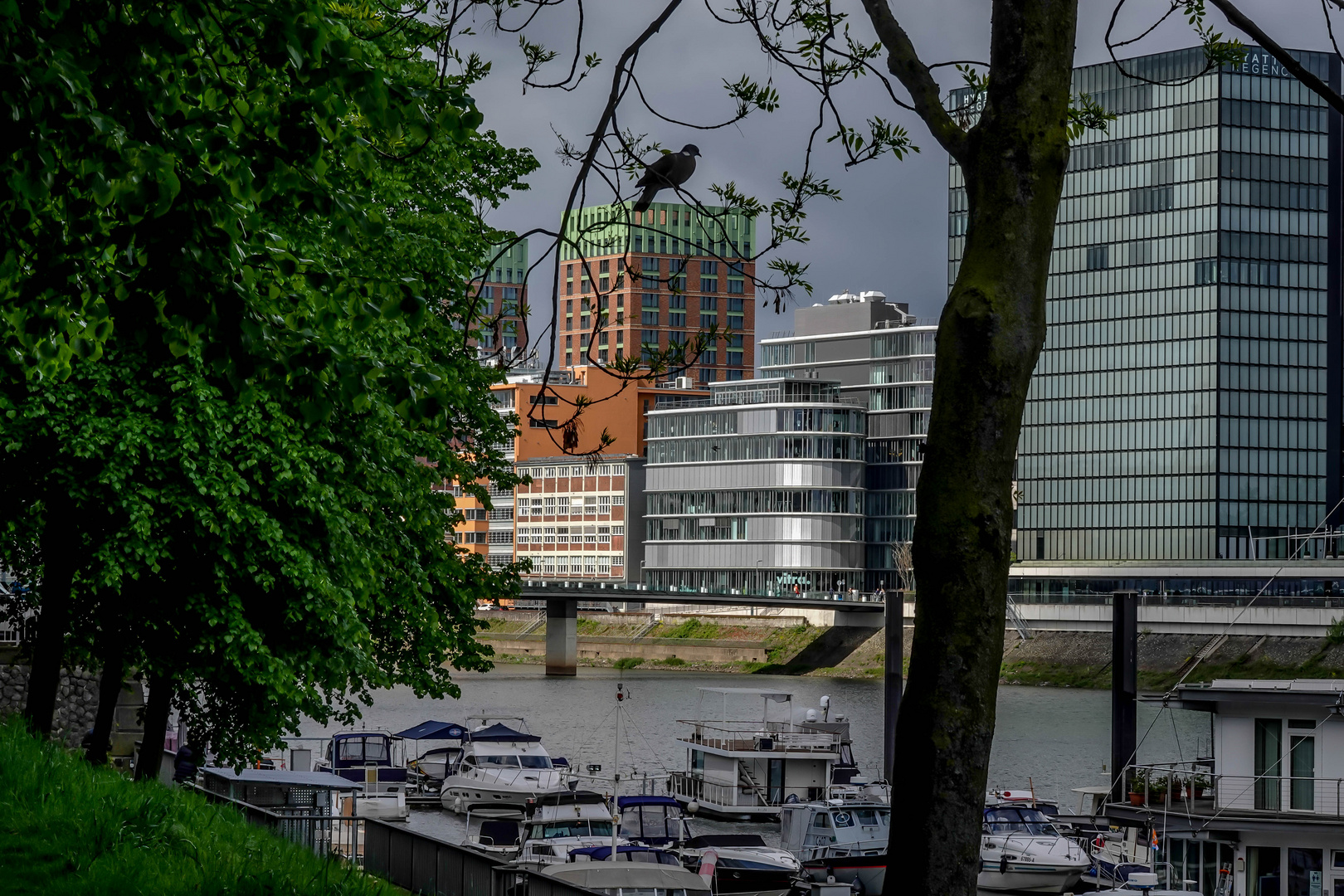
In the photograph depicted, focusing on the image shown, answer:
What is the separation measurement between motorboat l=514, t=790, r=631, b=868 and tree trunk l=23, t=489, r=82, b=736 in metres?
13.0

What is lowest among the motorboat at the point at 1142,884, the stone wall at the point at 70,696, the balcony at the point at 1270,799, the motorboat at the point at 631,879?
the motorboat at the point at 1142,884

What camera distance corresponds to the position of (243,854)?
1053cm

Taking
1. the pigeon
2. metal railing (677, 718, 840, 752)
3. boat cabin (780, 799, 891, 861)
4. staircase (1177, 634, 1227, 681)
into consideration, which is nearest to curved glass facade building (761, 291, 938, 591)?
staircase (1177, 634, 1227, 681)

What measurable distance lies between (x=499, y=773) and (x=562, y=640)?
78.7m

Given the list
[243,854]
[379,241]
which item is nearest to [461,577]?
[379,241]

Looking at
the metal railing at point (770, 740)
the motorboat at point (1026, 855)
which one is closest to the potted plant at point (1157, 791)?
the motorboat at point (1026, 855)

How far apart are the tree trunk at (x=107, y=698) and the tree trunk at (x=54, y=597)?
47.6 inches

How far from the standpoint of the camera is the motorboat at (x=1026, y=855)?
32.7 metres

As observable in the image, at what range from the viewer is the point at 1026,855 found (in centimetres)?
3309

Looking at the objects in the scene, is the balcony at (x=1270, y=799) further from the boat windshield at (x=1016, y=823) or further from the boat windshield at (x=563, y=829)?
the boat windshield at (x=563, y=829)

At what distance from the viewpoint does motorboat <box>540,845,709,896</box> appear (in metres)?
24.1

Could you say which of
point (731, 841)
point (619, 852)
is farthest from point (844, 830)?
point (619, 852)

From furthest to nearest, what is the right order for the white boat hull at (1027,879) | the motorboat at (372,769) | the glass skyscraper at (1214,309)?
the glass skyscraper at (1214,309) < the motorboat at (372,769) < the white boat hull at (1027,879)

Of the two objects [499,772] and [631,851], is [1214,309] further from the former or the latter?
[631,851]
